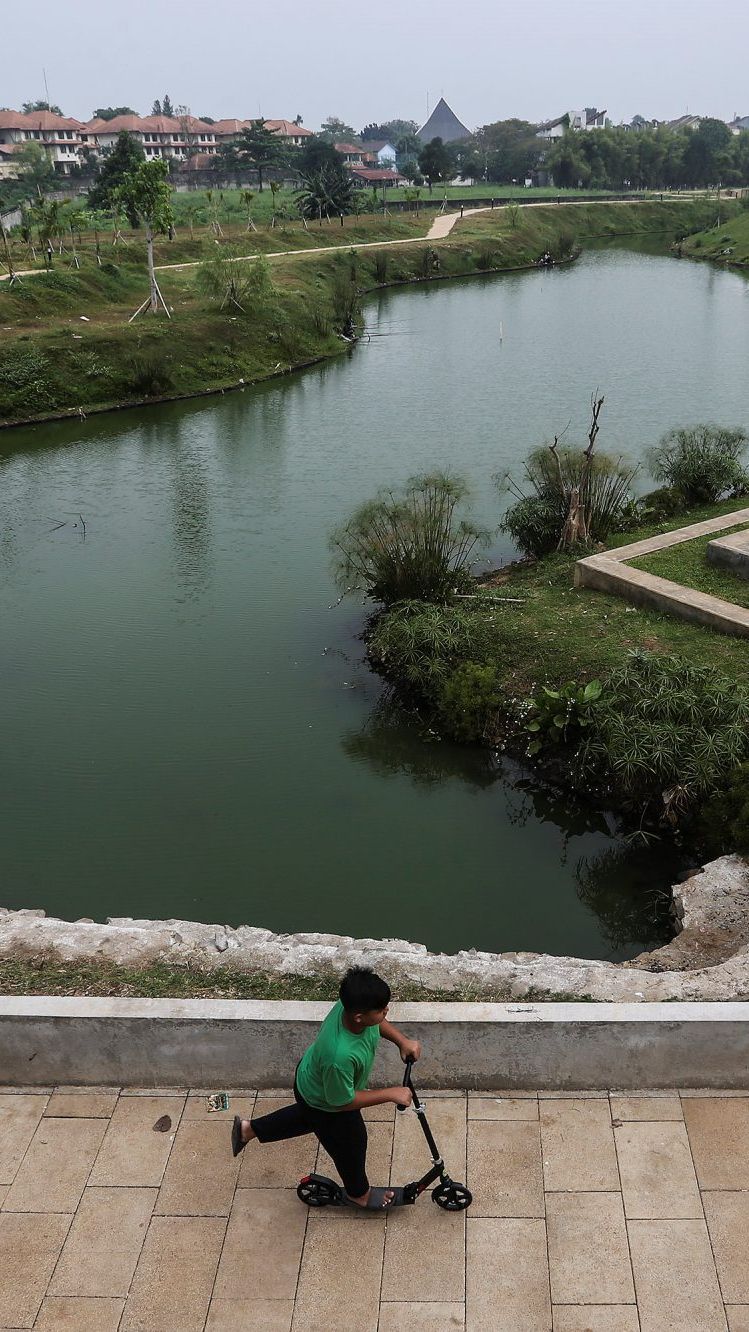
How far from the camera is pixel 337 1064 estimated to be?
12.7ft

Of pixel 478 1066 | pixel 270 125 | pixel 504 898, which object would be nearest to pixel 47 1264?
pixel 478 1066

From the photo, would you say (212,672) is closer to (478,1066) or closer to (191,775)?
(191,775)

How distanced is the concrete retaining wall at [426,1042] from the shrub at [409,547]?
9390mm

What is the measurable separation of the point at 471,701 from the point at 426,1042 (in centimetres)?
703

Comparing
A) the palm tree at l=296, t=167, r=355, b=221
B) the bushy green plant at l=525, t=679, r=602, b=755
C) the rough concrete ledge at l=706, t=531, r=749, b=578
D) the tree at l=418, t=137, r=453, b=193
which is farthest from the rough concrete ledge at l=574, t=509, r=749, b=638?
the tree at l=418, t=137, r=453, b=193

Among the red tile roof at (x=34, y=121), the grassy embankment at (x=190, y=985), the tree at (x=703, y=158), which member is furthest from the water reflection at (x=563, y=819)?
the red tile roof at (x=34, y=121)

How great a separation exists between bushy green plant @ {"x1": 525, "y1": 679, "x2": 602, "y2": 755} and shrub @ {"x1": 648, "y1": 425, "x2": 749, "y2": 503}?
7.36m

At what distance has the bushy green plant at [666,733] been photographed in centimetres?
938

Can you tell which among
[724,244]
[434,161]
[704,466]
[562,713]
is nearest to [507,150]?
[434,161]

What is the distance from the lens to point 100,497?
21.8 metres

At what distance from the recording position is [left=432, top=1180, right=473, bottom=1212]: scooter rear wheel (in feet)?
13.6

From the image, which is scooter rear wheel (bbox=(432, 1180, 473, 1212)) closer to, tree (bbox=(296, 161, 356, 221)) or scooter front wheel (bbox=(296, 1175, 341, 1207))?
scooter front wheel (bbox=(296, 1175, 341, 1207))

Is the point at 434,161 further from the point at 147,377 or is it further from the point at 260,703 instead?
the point at 260,703

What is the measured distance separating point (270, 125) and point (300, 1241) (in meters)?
124
